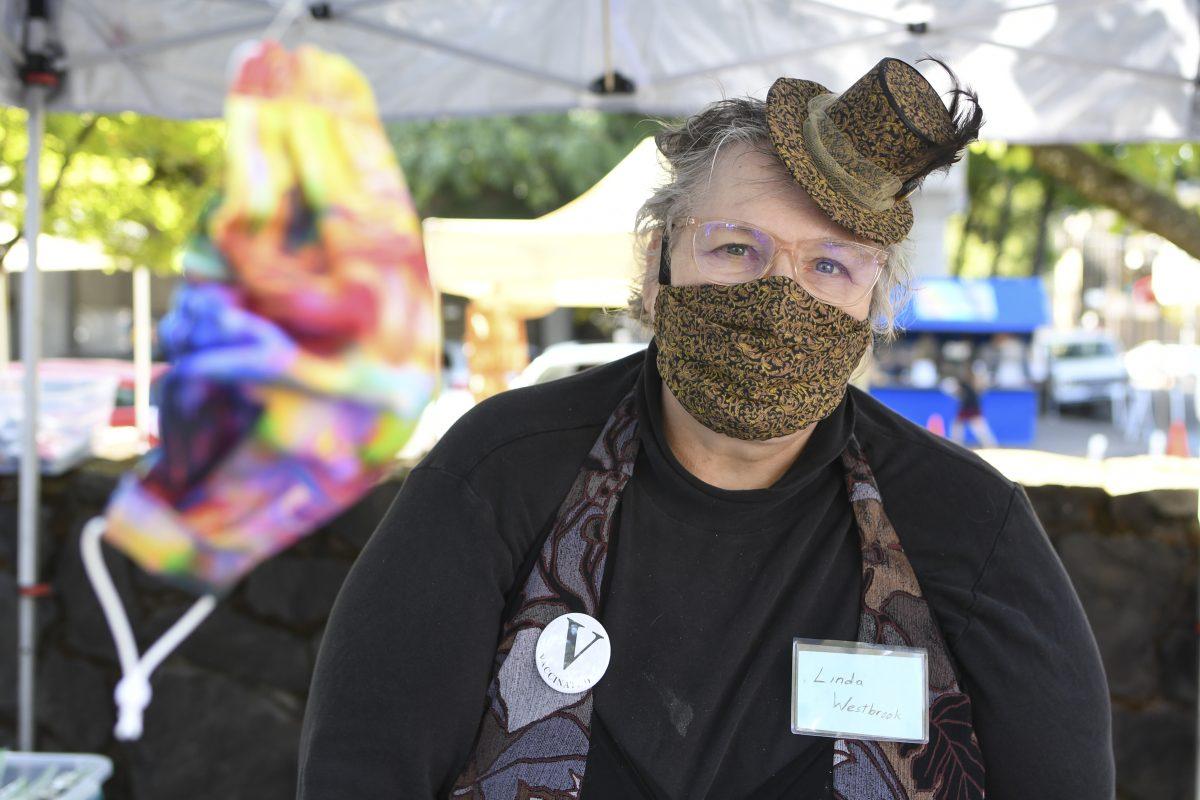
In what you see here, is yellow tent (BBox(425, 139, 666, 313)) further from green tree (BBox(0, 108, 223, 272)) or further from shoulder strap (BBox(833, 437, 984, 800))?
shoulder strap (BBox(833, 437, 984, 800))

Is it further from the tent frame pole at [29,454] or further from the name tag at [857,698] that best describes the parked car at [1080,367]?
the name tag at [857,698]

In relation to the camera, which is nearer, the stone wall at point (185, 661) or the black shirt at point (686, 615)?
the black shirt at point (686, 615)

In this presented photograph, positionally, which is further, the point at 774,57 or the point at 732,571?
the point at 774,57

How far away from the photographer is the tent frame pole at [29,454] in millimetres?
3131

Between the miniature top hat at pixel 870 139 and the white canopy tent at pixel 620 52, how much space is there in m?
1.87

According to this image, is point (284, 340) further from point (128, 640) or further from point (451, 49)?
point (451, 49)

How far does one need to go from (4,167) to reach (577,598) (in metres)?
6.21

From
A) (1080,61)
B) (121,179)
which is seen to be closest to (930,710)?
(1080,61)

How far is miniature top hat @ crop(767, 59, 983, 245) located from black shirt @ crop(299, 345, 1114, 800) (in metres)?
0.31

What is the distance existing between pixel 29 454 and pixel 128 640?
0.71 meters

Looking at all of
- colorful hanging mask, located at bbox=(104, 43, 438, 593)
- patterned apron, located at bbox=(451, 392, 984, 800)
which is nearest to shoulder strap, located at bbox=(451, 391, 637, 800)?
patterned apron, located at bbox=(451, 392, 984, 800)

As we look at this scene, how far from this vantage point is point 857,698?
4.44ft

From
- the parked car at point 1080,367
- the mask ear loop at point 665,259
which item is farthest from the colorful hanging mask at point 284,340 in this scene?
the parked car at point 1080,367

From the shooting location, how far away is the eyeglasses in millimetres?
1379
